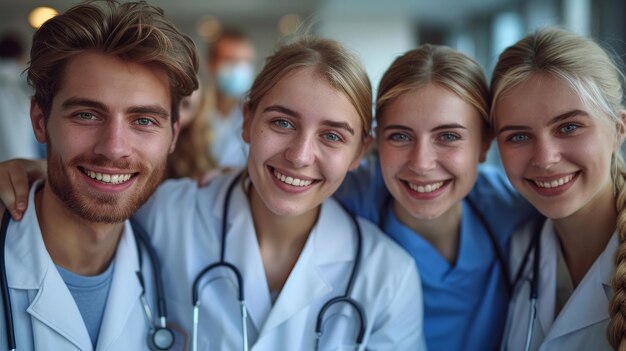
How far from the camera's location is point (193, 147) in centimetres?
305

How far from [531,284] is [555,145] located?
44 centimetres

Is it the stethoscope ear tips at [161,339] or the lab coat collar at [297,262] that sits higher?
the lab coat collar at [297,262]

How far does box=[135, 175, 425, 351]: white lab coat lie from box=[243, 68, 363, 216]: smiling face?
0.19m

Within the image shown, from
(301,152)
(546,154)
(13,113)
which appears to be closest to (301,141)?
(301,152)

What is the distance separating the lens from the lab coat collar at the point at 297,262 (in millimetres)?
1683

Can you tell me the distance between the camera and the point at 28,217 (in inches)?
61.4

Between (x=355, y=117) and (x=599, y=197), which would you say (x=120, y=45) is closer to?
(x=355, y=117)

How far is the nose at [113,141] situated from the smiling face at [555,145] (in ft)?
3.47

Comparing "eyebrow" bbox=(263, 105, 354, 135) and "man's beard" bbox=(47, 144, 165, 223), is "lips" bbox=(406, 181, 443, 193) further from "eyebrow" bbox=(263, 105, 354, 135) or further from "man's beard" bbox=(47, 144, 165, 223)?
"man's beard" bbox=(47, 144, 165, 223)

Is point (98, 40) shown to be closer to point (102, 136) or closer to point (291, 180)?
point (102, 136)

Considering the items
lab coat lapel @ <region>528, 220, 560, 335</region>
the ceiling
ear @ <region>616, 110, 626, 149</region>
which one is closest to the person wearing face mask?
lab coat lapel @ <region>528, 220, 560, 335</region>

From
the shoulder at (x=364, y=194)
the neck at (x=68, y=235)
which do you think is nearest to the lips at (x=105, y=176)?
the neck at (x=68, y=235)

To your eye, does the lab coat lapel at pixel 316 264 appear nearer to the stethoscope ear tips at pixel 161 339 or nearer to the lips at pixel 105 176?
the stethoscope ear tips at pixel 161 339

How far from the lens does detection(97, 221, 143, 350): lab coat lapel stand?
60.8 inches
